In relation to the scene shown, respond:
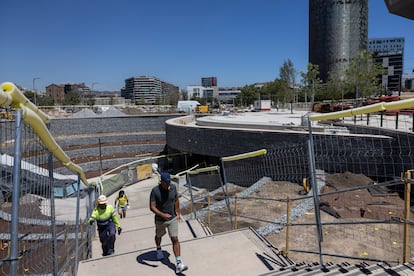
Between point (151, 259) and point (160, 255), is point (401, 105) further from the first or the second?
point (151, 259)

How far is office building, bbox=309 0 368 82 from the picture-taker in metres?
96.7

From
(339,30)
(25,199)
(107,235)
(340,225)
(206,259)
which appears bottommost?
(340,225)

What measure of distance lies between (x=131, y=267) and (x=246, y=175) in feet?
39.6

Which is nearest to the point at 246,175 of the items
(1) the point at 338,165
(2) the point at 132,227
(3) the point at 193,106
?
(1) the point at 338,165

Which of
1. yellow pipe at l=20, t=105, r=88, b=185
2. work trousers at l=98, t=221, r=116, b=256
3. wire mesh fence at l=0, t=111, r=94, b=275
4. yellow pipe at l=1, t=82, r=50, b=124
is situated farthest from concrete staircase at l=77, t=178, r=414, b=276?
yellow pipe at l=1, t=82, r=50, b=124

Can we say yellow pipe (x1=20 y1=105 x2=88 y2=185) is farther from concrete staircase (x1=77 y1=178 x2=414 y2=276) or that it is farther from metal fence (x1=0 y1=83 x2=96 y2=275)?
concrete staircase (x1=77 y1=178 x2=414 y2=276)

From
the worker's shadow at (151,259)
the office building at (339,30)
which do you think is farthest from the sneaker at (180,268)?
the office building at (339,30)

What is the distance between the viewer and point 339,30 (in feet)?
320

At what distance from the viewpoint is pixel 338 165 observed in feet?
39.7

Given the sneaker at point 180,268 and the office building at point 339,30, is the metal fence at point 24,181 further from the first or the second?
the office building at point 339,30

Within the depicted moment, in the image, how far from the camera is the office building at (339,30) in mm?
96706

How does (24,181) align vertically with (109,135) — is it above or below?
above

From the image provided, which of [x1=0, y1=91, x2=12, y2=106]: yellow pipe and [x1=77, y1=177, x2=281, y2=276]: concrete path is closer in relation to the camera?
[x1=0, y1=91, x2=12, y2=106]: yellow pipe

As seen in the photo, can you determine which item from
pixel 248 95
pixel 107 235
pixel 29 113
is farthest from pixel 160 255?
pixel 248 95
